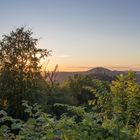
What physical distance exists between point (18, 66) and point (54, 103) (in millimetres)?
41118

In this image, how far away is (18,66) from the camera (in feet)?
154

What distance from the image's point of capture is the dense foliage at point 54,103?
5.13 m

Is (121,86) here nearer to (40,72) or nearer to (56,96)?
(40,72)

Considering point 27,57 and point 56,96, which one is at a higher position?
point 27,57

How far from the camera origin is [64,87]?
229 ft

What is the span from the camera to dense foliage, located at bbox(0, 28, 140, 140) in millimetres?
5129

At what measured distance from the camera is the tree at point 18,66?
44781mm

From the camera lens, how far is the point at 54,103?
20.0 feet

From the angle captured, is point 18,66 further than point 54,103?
Yes

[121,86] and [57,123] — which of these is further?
[121,86]

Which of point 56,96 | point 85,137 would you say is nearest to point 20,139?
point 85,137

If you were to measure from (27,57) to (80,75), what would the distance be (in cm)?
2739

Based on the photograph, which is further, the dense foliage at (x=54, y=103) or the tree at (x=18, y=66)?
the tree at (x=18, y=66)

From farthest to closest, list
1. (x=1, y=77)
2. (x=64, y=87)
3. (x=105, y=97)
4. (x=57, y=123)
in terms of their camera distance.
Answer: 1. (x=64, y=87)
2. (x=1, y=77)
3. (x=105, y=97)
4. (x=57, y=123)
